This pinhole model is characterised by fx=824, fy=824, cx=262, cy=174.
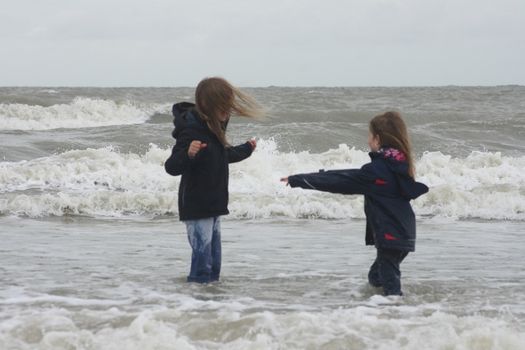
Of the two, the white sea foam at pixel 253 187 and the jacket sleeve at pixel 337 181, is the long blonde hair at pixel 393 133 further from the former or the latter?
the white sea foam at pixel 253 187

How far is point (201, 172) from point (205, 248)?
60 centimetres

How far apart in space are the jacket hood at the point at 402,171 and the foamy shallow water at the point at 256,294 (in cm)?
78

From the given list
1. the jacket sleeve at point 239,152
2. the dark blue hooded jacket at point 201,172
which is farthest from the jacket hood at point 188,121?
the jacket sleeve at point 239,152

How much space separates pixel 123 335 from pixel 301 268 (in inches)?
108

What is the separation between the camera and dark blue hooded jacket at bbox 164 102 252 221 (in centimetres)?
577

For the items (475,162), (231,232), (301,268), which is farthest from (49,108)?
(301,268)

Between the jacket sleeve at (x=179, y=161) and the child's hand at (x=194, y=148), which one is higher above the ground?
the child's hand at (x=194, y=148)

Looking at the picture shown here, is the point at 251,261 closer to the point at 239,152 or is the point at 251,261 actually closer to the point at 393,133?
the point at 239,152

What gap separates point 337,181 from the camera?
5.48 m

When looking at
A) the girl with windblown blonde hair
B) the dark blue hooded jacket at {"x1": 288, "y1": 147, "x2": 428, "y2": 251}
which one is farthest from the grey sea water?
the girl with windblown blonde hair

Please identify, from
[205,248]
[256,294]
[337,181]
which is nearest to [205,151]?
[205,248]

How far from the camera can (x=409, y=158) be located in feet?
18.6

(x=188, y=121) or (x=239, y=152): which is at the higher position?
(x=188, y=121)

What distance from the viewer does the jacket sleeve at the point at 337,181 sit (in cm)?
543
